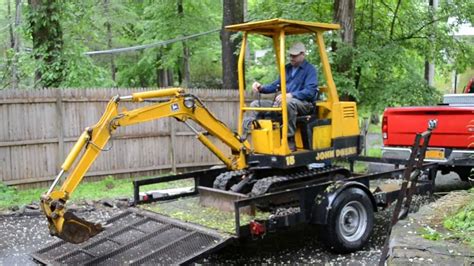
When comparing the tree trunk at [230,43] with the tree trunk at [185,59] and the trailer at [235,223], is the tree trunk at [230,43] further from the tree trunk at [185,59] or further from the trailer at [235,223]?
the trailer at [235,223]

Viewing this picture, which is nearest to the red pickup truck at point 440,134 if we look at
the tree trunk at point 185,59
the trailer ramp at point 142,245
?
the trailer ramp at point 142,245

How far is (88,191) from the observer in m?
10.9

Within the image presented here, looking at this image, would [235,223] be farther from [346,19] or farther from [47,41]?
[47,41]

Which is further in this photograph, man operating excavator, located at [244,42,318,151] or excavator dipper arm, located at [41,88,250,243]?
man operating excavator, located at [244,42,318,151]

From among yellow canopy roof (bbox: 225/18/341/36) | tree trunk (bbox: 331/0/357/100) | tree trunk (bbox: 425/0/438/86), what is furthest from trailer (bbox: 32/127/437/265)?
tree trunk (bbox: 425/0/438/86)

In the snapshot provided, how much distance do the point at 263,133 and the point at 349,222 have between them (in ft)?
5.50

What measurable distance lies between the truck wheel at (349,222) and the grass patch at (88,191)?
5.07 meters

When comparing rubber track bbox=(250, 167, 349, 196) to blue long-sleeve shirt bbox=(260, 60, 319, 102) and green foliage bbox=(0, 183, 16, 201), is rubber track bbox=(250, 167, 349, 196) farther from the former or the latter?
green foliage bbox=(0, 183, 16, 201)

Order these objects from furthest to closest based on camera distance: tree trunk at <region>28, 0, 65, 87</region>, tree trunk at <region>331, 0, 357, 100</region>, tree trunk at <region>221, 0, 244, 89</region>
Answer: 1. tree trunk at <region>221, 0, 244, 89</region>
2. tree trunk at <region>28, 0, 65, 87</region>
3. tree trunk at <region>331, 0, 357, 100</region>

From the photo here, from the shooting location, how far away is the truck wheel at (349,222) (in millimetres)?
6648

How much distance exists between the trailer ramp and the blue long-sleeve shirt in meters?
2.36

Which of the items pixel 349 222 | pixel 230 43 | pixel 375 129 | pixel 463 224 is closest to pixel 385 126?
pixel 349 222

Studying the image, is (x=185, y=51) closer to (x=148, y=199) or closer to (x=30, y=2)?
(x=30, y=2)

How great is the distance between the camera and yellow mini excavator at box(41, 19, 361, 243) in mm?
6070
